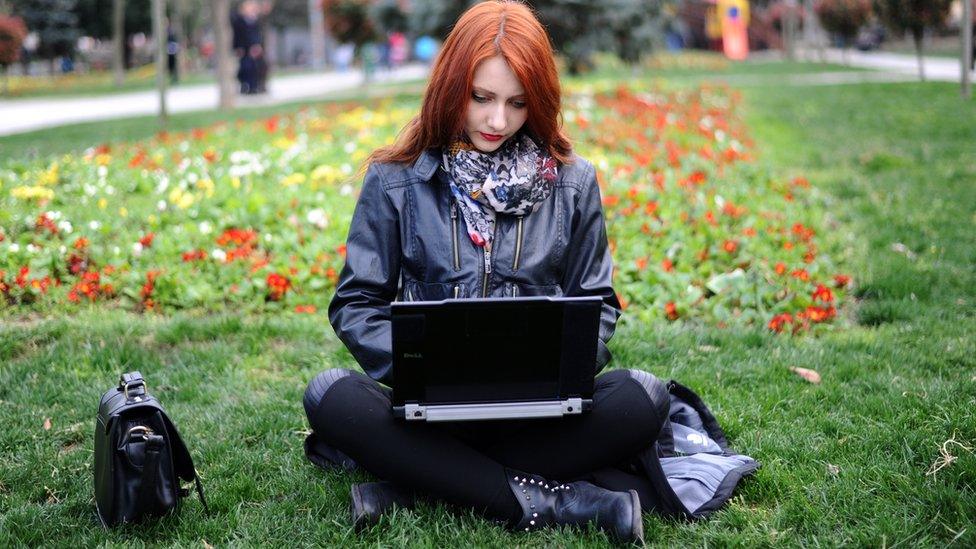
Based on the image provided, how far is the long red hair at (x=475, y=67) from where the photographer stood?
2654mm

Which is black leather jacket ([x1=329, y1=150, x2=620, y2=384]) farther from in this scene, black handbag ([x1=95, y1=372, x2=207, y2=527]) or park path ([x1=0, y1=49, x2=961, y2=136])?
park path ([x1=0, y1=49, x2=961, y2=136])

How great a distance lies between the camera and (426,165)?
2830mm

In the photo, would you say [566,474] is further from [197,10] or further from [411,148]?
[197,10]

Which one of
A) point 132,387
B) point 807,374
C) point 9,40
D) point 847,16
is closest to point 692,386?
point 807,374

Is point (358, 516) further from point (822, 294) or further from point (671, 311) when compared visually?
point (822, 294)

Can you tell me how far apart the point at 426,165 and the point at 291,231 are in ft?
9.34

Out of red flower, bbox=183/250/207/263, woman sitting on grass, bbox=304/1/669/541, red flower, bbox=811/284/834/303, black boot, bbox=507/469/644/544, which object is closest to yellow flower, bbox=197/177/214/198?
red flower, bbox=183/250/207/263

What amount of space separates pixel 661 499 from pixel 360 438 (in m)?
0.86

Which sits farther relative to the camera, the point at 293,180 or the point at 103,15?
the point at 103,15

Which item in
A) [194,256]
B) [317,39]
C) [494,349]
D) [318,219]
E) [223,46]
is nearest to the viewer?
[494,349]

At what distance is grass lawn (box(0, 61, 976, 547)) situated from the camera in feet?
8.59

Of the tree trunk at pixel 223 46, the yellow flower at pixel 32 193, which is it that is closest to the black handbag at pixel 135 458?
the yellow flower at pixel 32 193

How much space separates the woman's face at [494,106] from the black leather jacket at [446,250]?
167 millimetres

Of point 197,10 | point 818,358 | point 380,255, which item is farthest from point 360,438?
point 197,10
